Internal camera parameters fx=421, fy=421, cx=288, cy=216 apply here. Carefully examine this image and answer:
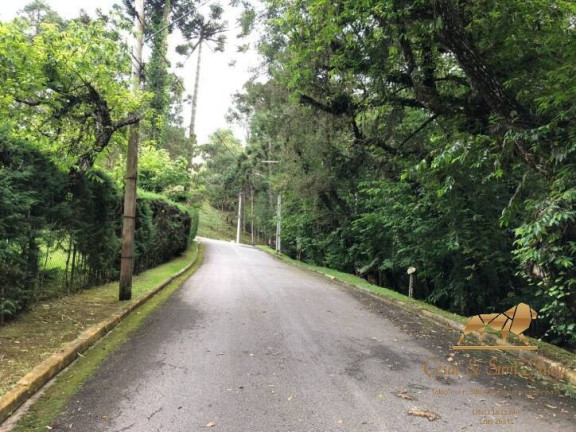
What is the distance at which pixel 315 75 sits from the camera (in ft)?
39.1

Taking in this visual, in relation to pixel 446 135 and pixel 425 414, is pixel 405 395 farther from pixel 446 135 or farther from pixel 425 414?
pixel 446 135

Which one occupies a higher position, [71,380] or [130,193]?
[130,193]

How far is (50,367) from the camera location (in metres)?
4.70

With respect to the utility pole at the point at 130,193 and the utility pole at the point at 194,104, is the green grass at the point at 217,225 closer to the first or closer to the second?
the utility pole at the point at 194,104

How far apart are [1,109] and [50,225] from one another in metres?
1.99

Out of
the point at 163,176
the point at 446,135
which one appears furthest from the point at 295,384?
the point at 163,176

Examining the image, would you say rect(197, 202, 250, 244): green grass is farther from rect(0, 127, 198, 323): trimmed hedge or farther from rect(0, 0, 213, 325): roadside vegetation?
→ rect(0, 0, 213, 325): roadside vegetation

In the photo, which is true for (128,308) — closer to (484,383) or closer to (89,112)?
(89,112)

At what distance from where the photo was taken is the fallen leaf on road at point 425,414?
3971 mm

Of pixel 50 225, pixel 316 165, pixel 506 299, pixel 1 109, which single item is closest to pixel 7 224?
pixel 50 225

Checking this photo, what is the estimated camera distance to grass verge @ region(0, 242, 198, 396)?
4.74m

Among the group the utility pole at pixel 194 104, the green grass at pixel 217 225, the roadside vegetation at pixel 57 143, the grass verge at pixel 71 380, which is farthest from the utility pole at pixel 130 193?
the green grass at pixel 217 225

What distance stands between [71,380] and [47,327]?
2083 millimetres

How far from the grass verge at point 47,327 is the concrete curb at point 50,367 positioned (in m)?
0.10
